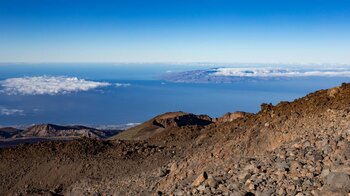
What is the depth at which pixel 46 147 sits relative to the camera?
20000mm

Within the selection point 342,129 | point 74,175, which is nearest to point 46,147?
point 74,175

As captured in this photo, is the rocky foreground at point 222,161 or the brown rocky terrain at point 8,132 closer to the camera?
the rocky foreground at point 222,161

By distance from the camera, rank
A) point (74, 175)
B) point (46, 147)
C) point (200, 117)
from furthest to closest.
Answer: point (200, 117)
point (46, 147)
point (74, 175)

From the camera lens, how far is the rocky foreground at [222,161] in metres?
7.91

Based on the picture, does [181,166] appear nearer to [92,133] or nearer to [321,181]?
[321,181]

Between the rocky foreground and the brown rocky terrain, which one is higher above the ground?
the rocky foreground

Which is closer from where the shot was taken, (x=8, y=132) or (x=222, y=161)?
(x=222, y=161)

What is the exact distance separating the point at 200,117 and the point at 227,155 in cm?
3797

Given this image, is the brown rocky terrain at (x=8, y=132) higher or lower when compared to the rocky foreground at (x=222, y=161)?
lower

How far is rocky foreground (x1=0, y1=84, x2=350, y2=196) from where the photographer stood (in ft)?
25.9

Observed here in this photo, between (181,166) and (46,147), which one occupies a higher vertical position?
(181,166)

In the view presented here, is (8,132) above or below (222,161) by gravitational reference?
below

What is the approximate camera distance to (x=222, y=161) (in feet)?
35.9

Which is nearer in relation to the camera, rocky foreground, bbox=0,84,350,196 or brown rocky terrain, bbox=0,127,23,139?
rocky foreground, bbox=0,84,350,196
